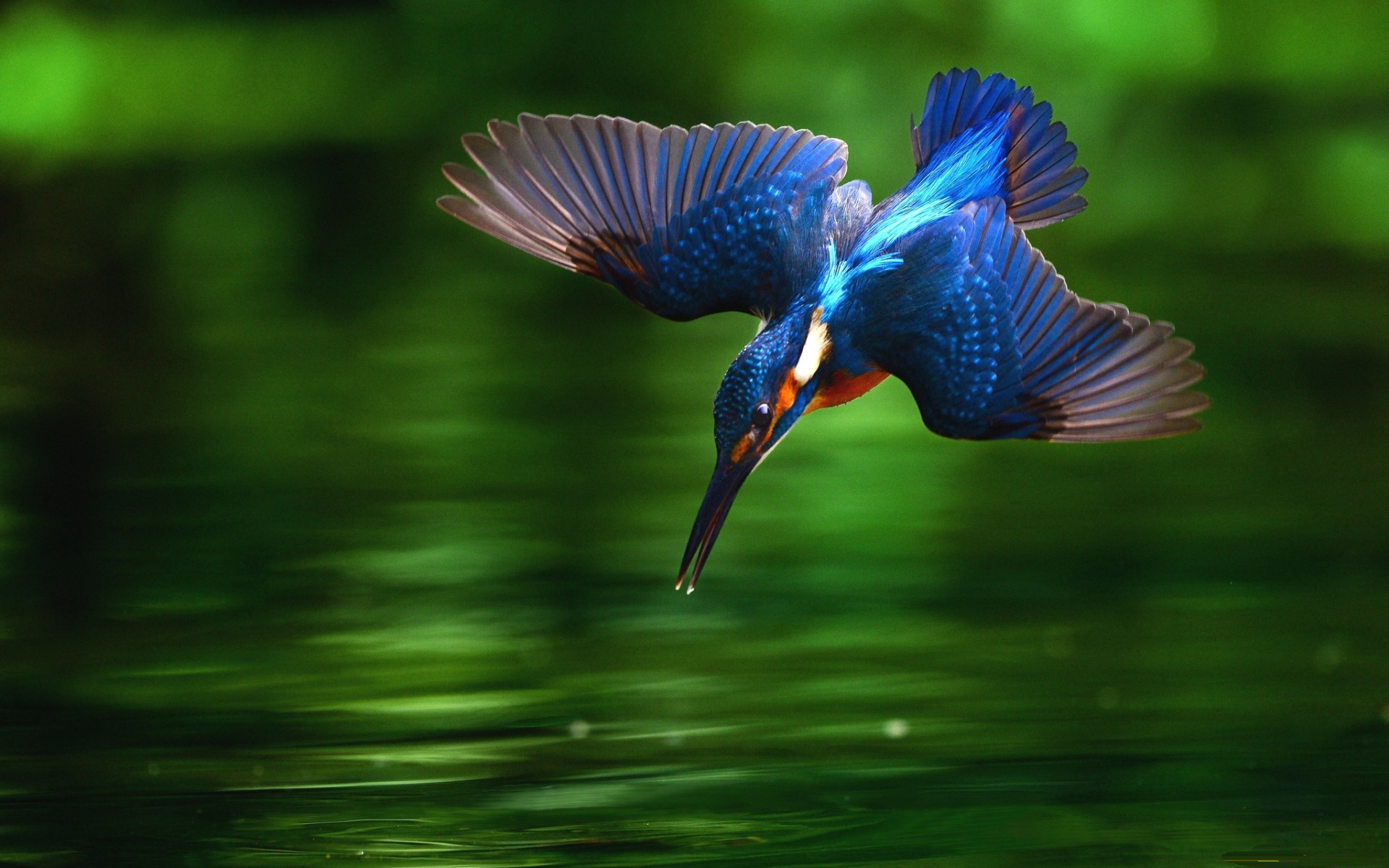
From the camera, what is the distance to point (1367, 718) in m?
6.38

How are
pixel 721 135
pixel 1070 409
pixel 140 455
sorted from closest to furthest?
pixel 1070 409 → pixel 721 135 → pixel 140 455

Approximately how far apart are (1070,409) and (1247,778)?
6.44 ft

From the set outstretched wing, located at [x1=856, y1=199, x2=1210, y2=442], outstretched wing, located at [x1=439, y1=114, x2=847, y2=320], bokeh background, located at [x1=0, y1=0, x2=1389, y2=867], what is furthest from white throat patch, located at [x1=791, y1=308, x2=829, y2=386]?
bokeh background, located at [x1=0, y1=0, x2=1389, y2=867]

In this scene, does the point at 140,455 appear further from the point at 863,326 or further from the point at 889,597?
the point at 863,326

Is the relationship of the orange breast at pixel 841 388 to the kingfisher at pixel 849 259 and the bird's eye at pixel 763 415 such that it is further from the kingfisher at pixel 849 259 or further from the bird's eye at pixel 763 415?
the bird's eye at pixel 763 415

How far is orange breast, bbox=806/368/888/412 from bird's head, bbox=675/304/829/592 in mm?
148

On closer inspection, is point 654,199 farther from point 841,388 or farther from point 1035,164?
point 1035,164

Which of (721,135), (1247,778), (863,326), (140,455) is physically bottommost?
(1247,778)

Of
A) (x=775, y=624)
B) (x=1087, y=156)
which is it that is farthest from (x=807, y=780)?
(x=1087, y=156)

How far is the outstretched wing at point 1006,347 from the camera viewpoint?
4.12 metres

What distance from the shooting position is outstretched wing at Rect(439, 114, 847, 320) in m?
4.39

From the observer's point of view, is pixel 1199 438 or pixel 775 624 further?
pixel 1199 438

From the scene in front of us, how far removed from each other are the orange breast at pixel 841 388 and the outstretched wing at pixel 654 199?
232mm

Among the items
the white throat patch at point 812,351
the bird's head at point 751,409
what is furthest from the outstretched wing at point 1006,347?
the bird's head at point 751,409
